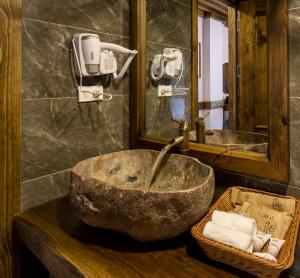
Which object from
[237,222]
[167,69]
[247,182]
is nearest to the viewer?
[237,222]

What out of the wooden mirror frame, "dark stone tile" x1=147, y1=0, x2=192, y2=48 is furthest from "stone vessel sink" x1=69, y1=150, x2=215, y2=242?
"dark stone tile" x1=147, y1=0, x2=192, y2=48

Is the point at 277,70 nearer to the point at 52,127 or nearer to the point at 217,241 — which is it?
the point at 217,241

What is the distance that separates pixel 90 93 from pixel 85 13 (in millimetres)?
343

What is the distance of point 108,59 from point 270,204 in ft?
2.83

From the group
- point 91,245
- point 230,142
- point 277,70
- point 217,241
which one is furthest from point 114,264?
point 277,70

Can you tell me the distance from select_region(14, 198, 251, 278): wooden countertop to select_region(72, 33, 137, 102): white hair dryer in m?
0.56

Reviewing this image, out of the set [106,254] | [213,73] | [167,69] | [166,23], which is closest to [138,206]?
[106,254]

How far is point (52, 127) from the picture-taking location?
1.08 m

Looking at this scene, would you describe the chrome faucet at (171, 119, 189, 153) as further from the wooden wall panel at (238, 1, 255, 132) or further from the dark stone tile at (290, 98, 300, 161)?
the dark stone tile at (290, 98, 300, 161)

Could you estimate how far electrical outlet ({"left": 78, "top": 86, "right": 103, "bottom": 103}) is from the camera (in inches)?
45.5

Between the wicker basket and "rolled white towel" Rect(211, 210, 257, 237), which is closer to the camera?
the wicker basket

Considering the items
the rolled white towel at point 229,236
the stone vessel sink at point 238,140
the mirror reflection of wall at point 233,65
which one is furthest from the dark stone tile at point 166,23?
the rolled white towel at point 229,236

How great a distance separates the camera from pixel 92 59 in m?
1.09

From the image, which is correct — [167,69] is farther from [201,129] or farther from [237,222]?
[237,222]
